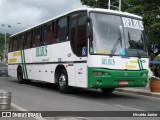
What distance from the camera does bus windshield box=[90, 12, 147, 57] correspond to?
13.8 m

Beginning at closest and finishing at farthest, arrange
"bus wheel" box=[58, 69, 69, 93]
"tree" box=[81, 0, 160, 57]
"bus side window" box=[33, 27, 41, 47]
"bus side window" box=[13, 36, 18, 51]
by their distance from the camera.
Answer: "bus wheel" box=[58, 69, 69, 93], "bus side window" box=[33, 27, 41, 47], "bus side window" box=[13, 36, 18, 51], "tree" box=[81, 0, 160, 57]

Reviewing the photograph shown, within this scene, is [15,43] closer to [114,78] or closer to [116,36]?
[116,36]

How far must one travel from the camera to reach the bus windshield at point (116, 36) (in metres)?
13.8

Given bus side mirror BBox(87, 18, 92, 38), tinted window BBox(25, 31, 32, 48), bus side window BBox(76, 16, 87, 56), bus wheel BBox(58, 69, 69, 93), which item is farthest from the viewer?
tinted window BBox(25, 31, 32, 48)

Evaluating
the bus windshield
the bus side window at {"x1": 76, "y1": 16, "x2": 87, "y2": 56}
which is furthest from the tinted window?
the bus windshield

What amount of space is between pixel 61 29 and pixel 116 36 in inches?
132

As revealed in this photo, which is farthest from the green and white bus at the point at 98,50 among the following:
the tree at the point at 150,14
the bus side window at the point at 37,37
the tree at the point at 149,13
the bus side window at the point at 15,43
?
the tree at the point at 150,14

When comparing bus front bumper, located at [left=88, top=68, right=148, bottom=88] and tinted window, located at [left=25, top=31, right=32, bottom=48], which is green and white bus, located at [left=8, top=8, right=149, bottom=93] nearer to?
bus front bumper, located at [left=88, top=68, right=148, bottom=88]

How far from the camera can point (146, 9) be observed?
3988 centimetres

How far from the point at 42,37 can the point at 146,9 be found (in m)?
23.2

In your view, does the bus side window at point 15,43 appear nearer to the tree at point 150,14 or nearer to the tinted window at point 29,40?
the tinted window at point 29,40

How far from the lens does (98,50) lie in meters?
13.8

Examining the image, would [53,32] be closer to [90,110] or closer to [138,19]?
[138,19]

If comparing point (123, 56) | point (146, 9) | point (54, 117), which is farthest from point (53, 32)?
point (146, 9)
